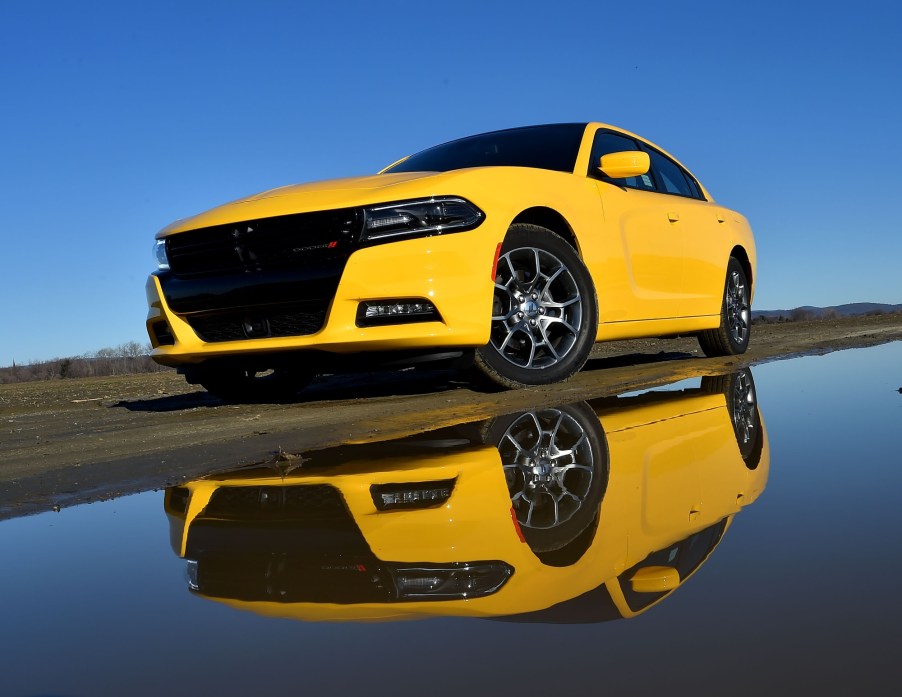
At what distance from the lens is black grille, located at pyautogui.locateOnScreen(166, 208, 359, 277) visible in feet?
14.4

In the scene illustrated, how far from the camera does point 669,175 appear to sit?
22.6 feet

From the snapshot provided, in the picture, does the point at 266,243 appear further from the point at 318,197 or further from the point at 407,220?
the point at 407,220

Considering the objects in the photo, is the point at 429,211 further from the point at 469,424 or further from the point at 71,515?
the point at 71,515

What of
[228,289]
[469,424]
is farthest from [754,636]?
[228,289]

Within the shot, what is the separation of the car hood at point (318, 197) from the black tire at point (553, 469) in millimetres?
1298

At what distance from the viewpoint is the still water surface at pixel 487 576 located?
3.78 feet

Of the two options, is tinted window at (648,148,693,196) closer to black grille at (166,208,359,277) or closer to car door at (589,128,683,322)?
car door at (589,128,683,322)

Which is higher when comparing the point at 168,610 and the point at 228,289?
the point at 228,289

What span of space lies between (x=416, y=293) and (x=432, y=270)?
13cm

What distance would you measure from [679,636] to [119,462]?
2.42m

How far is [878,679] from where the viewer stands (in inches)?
41.4

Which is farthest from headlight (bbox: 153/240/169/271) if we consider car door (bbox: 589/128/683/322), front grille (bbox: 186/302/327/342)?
car door (bbox: 589/128/683/322)

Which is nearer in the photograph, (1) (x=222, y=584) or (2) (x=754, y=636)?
(2) (x=754, y=636)

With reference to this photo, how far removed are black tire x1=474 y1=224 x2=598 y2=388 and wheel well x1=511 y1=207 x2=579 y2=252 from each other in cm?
14
